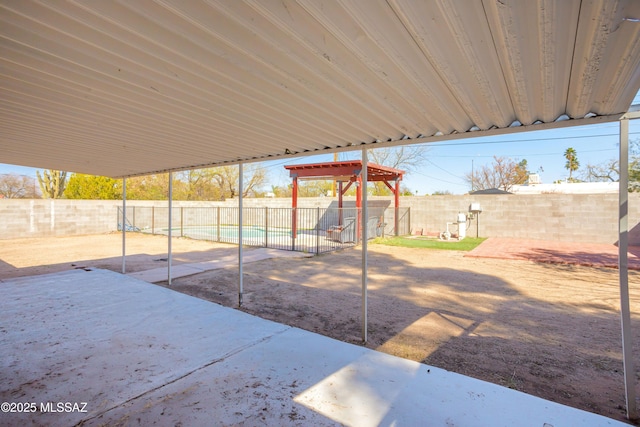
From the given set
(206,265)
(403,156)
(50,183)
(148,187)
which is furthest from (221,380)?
(148,187)

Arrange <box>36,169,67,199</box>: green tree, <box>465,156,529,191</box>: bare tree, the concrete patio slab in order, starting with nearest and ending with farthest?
the concrete patio slab < <box>36,169,67,199</box>: green tree < <box>465,156,529,191</box>: bare tree

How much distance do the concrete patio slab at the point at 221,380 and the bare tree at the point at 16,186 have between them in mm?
29491

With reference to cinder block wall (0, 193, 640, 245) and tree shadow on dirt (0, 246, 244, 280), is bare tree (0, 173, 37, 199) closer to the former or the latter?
cinder block wall (0, 193, 640, 245)

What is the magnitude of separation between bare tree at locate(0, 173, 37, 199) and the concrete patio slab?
96.8ft

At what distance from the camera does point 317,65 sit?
1.78 meters

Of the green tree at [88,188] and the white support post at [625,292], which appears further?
the green tree at [88,188]

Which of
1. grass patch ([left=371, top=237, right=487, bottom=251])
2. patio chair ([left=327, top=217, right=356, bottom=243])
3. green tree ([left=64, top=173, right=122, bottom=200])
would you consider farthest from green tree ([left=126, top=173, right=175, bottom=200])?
grass patch ([left=371, top=237, right=487, bottom=251])

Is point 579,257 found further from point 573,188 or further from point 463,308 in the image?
point 573,188

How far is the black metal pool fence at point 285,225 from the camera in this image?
460 inches

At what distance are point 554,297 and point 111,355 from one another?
6218mm

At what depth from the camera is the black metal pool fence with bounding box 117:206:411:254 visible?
11695 mm

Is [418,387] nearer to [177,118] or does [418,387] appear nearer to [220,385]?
[220,385]

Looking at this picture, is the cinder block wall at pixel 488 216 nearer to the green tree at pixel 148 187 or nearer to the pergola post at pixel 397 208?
the pergola post at pixel 397 208

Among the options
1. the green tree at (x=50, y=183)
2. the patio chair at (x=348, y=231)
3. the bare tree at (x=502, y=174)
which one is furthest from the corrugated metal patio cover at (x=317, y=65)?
the bare tree at (x=502, y=174)
